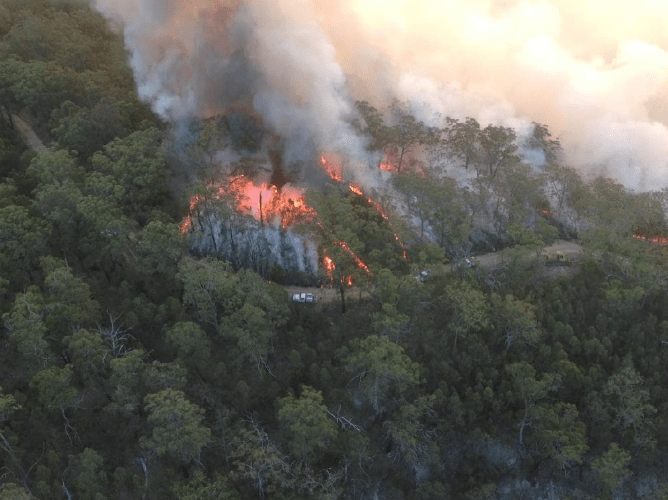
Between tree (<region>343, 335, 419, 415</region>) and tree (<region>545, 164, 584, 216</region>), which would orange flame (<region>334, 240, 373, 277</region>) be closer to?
tree (<region>343, 335, 419, 415</region>)

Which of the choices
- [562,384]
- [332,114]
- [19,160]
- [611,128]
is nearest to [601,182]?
[611,128]

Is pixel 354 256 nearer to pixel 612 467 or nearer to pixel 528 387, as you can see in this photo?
pixel 528 387

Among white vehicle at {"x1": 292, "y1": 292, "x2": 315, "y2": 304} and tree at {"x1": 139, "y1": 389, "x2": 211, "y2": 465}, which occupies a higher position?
white vehicle at {"x1": 292, "y1": 292, "x2": 315, "y2": 304}

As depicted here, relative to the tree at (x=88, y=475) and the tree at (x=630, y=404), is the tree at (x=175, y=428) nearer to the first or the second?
the tree at (x=88, y=475)

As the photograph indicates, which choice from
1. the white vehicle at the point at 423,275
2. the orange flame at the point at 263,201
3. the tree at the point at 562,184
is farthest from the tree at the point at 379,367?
the tree at the point at 562,184

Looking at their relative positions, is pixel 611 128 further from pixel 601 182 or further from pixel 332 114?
pixel 332 114

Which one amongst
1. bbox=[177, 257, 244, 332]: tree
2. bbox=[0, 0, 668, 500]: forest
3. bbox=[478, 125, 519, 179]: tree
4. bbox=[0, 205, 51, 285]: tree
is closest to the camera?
bbox=[0, 0, 668, 500]: forest

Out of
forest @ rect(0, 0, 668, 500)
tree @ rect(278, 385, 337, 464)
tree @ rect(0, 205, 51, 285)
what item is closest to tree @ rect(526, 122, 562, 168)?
forest @ rect(0, 0, 668, 500)
